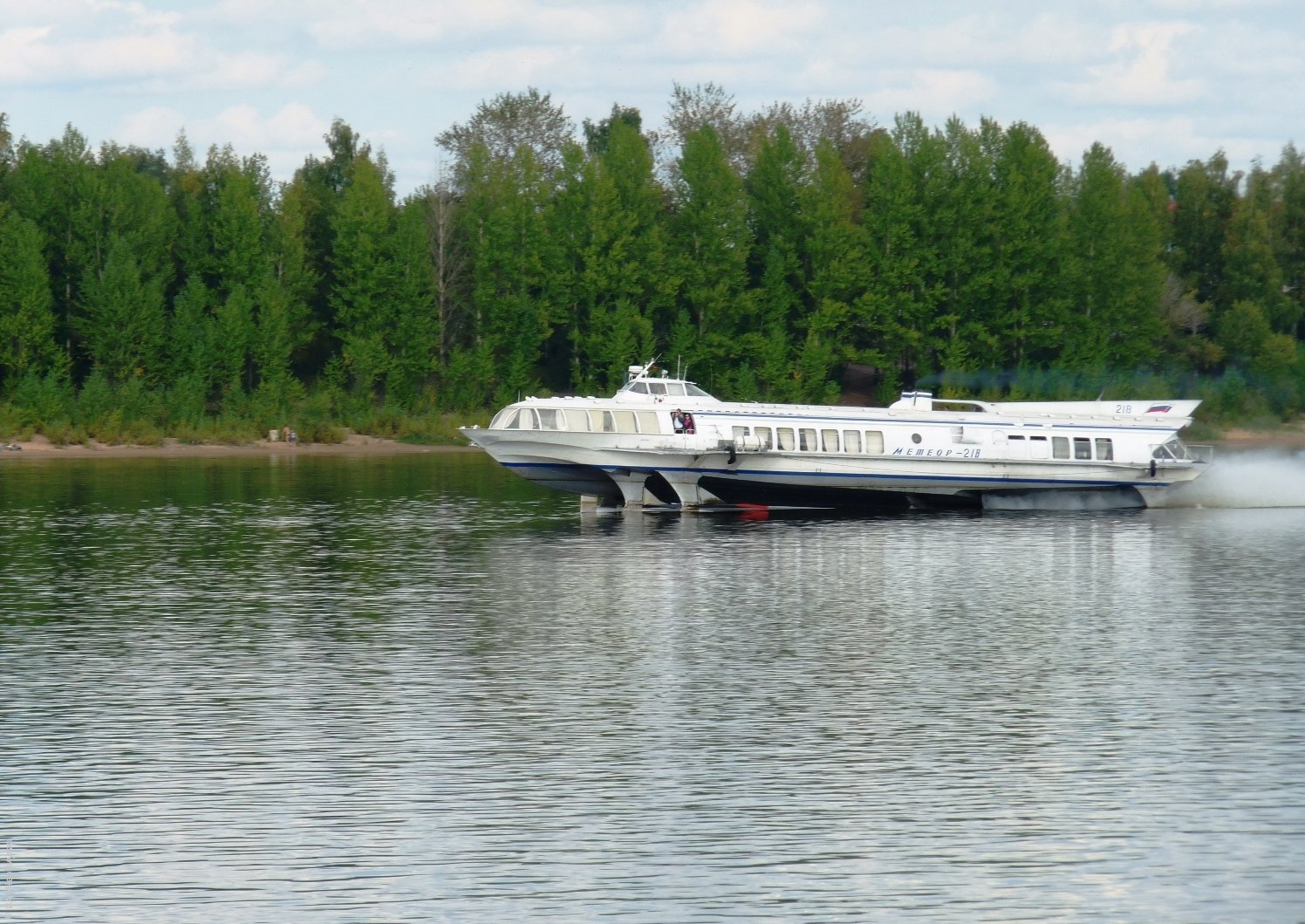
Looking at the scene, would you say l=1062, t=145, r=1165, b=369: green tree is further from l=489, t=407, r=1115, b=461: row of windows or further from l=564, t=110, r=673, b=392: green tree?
l=489, t=407, r=1115, b=461: row of windows

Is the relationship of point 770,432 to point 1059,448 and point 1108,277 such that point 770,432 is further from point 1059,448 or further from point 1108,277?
point 1108,277

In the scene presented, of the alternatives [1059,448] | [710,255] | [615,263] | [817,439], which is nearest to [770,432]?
[817,439]

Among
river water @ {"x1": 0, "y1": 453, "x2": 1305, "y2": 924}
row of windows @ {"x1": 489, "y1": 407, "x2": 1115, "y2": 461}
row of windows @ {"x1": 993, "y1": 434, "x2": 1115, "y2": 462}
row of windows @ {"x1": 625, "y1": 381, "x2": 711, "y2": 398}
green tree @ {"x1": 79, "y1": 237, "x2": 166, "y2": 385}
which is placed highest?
green tree @ {"x1": 79, "y1": 237, "x2": 166, "y2": 385}

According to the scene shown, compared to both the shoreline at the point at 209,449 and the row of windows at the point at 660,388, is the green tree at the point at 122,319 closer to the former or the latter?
the shoreline at the point at 209,449

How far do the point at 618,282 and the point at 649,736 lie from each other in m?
89.3

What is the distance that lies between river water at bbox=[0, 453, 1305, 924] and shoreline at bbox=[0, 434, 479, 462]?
5300 centimetres

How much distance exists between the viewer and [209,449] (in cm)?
10019

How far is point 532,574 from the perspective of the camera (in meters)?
41.4

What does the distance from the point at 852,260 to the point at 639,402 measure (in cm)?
→ 5993

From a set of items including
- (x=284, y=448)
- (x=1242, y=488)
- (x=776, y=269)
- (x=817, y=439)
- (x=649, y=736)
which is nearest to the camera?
(x=649, y=736)

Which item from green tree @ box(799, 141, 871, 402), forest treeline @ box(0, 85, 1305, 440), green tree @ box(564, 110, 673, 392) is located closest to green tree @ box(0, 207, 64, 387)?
forest treeline @ box(0, 85, 1305, 440)

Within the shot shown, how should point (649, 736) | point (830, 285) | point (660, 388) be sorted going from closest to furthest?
point (649, 736) < point (660, 388) < point (830, 285)

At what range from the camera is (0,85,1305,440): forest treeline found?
352ft

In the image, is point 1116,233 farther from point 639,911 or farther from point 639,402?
point 639,911
